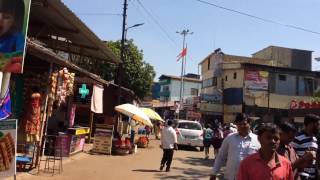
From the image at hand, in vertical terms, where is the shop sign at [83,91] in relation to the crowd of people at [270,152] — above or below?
above

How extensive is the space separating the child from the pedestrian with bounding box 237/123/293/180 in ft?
14.9

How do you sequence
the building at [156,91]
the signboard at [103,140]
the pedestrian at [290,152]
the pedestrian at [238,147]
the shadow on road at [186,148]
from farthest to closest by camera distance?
the building at [156,91], the shadow on road at [186,148], the signboard at [103,140], the pedestrian at [238,147], the pedestrian at [290,152]

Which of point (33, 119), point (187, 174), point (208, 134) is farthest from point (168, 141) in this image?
point (208, 134)

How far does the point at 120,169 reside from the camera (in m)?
16.2

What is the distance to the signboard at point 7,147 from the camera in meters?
8.80

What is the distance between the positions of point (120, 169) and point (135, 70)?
100 ft

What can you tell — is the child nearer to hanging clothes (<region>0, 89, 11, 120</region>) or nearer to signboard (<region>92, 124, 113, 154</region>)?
hanging clothes (<region>0, 89, 11, 120</region>)

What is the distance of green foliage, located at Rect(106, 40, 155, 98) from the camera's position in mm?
46112

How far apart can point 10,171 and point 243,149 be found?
439 cm

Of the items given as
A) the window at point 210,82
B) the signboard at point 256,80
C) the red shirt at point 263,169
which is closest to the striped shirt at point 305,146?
the red shirt at point 263,169

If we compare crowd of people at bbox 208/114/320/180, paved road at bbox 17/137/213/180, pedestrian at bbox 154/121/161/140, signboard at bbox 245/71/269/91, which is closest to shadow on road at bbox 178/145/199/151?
paved road at bbox 17/137/213/180

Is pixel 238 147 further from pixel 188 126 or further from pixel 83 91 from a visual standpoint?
pixel 188 126

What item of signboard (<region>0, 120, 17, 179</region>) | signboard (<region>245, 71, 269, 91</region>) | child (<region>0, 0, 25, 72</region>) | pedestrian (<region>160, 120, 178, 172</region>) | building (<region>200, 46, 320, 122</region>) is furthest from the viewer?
building (<region>200, 46, 320, 122</region>)

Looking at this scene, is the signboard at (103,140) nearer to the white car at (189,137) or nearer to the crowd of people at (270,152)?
the white car at (189,137)
